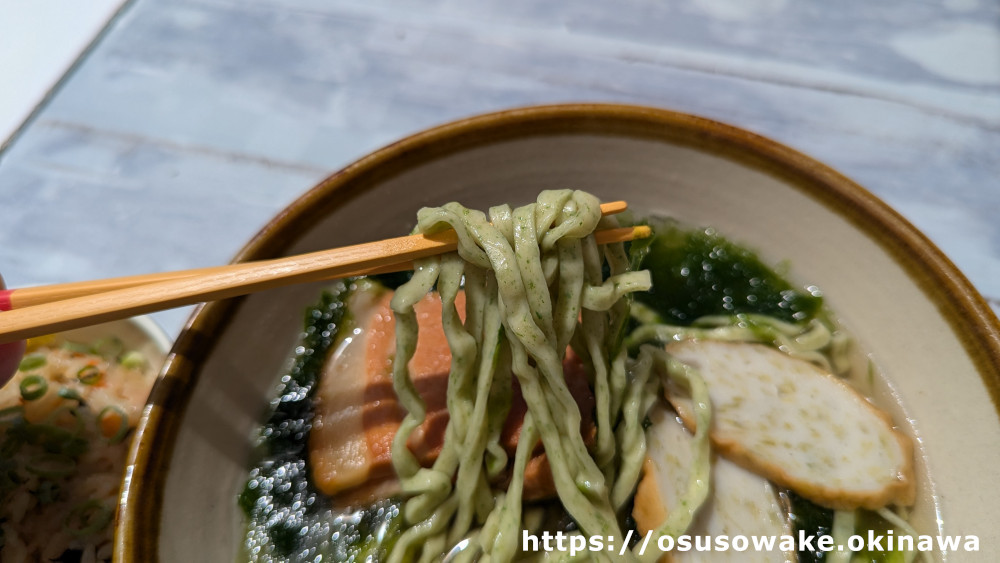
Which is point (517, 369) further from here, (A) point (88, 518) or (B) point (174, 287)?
(A) point (88, 518)

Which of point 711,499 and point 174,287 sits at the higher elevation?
point 174,287

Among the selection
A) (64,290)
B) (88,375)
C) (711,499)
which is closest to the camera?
(64,290)

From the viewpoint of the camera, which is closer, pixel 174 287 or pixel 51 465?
pixel 174 287

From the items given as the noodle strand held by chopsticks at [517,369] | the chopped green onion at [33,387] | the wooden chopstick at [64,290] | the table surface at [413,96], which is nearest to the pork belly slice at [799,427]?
the noodle strand held by chopsticks at [517,369]

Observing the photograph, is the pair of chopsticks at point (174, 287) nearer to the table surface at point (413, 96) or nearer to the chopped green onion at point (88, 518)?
the chopped green onion at point (88, 518)

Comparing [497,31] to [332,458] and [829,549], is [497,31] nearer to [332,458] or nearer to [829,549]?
[332,458]

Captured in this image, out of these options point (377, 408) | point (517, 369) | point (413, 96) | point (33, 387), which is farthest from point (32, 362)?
point (413, 96)

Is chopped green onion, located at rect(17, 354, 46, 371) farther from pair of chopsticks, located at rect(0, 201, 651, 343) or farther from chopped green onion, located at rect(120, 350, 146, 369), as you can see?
pair of chopsticks, located at rect(0, 201, 651, 343)
